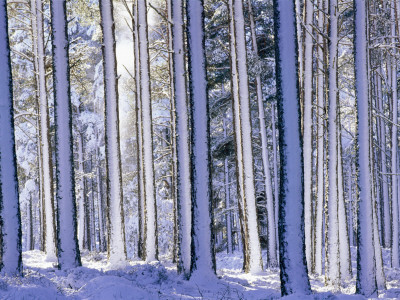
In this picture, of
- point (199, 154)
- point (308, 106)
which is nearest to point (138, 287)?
point (199, 154)

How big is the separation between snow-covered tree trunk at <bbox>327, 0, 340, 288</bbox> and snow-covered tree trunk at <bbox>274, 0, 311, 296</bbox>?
3231 mm

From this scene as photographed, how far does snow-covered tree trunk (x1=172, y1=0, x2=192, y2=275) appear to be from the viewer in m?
8.45

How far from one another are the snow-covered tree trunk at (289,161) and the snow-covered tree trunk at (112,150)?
180 inches

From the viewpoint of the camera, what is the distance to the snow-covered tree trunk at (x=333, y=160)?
917 cm

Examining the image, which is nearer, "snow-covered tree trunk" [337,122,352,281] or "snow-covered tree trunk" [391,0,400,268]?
"snow-covered tree trunk" [337,122,352,281]

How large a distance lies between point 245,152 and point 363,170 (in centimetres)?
390

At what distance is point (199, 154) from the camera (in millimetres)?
7723

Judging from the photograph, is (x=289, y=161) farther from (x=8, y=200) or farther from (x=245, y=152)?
(x=8, y=200)

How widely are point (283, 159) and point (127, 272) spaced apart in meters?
4.17

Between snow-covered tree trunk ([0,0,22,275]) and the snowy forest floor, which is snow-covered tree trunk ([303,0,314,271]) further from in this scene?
snow-covered tree trunk ([0,0,22,275])

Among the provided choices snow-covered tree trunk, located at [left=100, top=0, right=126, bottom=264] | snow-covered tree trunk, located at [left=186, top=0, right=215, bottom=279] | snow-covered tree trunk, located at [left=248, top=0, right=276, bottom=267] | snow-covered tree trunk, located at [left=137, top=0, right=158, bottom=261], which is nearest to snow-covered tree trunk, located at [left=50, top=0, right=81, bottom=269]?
snow-covered tree trunk, located at [left=100, top=0, right=126, bottom=264]

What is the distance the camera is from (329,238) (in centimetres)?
926

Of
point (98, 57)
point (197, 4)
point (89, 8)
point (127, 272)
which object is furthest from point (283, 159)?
point (98, 57)

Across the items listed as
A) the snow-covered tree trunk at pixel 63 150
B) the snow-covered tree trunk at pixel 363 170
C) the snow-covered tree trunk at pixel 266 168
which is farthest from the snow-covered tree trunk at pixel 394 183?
the snow-covered tree trunk at pixel 63 150
